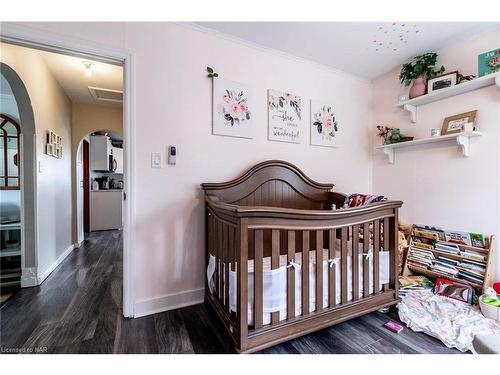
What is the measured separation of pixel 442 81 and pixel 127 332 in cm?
320

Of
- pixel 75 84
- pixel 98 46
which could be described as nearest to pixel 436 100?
pixel 98 46

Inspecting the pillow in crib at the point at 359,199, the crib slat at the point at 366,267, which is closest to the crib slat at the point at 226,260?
the crib slat at the point at 366,267

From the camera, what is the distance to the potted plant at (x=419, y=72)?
210cm

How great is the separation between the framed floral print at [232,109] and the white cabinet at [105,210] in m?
3.93

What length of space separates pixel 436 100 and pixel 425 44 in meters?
0.52

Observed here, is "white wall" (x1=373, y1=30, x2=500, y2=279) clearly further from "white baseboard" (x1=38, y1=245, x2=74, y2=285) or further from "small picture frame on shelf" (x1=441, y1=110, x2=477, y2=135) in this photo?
"white baseboard" (x1=38, y1=245, x2=74, y2=285)

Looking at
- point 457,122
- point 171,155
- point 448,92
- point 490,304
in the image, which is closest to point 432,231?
point 490,304

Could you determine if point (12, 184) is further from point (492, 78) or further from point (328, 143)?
point (492, 78)

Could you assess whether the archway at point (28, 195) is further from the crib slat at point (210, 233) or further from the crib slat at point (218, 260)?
the crib slat at point (218, 260)

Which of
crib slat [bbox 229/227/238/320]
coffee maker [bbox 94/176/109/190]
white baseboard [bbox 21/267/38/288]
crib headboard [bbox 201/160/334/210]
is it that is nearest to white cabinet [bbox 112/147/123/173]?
coffee maker [bbox 94/176/109/190]

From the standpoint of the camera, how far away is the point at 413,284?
6.36ft

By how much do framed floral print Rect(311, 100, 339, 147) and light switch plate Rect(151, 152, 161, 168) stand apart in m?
1.46

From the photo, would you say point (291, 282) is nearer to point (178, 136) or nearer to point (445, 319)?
point (445, 319)

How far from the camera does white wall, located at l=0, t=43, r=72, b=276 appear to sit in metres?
1.97
